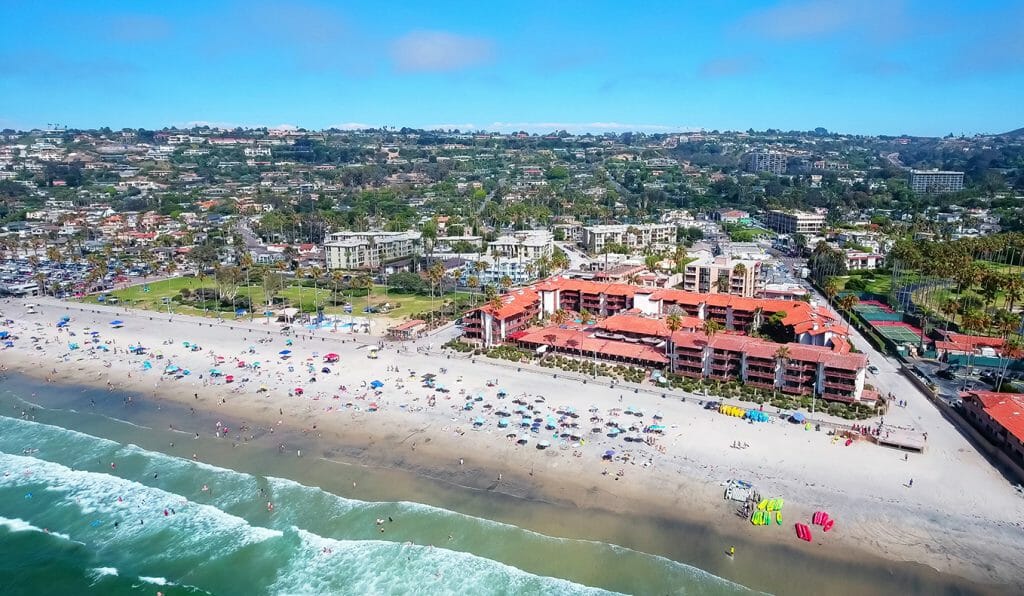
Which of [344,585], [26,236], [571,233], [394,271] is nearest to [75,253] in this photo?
[26,236]

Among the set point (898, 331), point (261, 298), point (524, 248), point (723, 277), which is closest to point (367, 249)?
point (261, 298)

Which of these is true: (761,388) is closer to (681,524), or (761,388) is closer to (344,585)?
(681,524)

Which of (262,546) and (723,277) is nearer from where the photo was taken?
(262,546)

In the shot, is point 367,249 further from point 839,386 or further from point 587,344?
point 839,386

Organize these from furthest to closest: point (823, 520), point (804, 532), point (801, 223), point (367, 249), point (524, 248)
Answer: point (801, 223), point (367, 249), point (524, 248), point (823, 520), point (804, 532)

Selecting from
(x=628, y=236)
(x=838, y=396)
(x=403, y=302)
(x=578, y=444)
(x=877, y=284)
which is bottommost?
(x=578, y=444)

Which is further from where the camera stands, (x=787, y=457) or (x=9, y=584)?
(x=787, y=457)

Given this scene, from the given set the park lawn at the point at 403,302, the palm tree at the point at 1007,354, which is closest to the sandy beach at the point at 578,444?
the palm tree at the point at 1007,354
